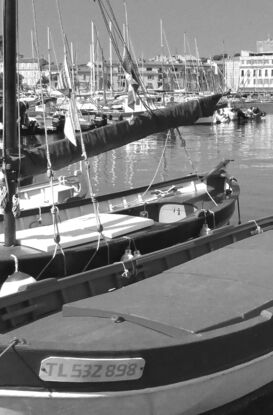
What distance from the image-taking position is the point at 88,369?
6543 millimetres

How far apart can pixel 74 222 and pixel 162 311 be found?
21.9ft

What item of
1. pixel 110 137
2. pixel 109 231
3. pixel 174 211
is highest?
pixel 110 137

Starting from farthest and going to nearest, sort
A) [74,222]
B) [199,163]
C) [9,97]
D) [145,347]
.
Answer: [199,163] → [74,222] → [9,97] → [145,347]

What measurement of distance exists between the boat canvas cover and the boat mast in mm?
188

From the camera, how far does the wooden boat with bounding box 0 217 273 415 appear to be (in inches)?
258

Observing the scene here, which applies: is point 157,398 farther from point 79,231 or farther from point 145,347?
point 79,231

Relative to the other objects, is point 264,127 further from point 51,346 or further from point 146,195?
point 51,346

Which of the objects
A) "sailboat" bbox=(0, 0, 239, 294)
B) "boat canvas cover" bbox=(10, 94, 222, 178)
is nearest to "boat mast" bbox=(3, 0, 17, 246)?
"sailboat" bbox=(0, 0, 239, 294)

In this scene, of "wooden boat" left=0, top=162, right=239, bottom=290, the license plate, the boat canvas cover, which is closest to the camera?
the license plate

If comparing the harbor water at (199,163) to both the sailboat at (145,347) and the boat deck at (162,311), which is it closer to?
the boat deck at (162,311)

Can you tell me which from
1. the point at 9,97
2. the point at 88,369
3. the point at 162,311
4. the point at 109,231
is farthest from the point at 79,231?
the point at 88,369

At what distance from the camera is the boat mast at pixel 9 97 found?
11383 mm

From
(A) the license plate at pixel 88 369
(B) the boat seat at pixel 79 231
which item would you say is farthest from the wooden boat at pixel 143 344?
(B) the boat seat at pixel 79 231

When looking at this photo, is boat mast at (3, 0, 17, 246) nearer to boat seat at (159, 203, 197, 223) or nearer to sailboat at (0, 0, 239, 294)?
sailboat at (0, 0, 239, 294)
